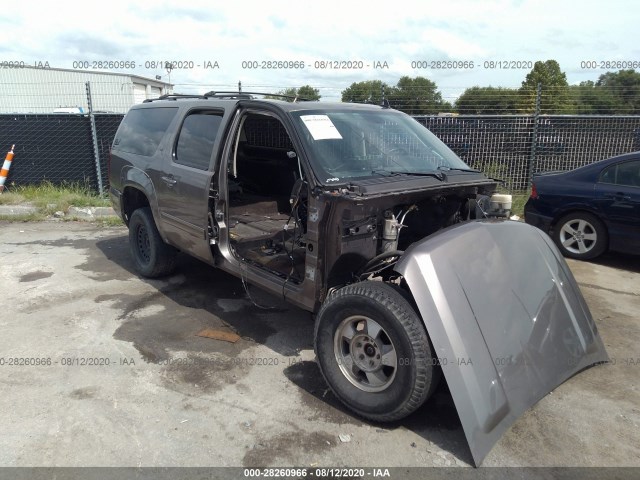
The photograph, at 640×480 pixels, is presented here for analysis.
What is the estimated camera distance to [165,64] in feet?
32.7

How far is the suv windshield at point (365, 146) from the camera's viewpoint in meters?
3.79

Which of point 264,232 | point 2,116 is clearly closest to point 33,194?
point 2,116

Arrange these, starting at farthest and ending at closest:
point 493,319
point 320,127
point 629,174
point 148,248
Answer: point 629,174 < point 148,248 < point 320,127 < point 493,319

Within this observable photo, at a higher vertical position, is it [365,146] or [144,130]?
[144,130]

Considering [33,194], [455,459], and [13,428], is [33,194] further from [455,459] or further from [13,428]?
[455,459]

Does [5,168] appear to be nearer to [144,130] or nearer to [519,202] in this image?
[144,130]

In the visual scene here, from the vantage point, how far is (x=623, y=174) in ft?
21.0

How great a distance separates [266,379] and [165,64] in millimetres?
8109

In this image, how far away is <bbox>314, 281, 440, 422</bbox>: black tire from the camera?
293 cm

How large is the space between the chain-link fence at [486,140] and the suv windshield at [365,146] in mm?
5857

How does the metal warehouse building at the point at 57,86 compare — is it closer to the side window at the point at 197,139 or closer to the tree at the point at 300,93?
the tree at the point at 300,93

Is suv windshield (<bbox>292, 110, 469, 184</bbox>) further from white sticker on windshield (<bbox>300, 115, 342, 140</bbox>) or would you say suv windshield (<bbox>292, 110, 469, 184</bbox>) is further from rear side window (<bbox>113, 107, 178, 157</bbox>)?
rear side window (<bbox>113, 107, 178, 157</bbox>)

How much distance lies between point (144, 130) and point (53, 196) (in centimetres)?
561

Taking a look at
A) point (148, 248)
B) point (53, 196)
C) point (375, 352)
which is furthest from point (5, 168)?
point (375, 352)
